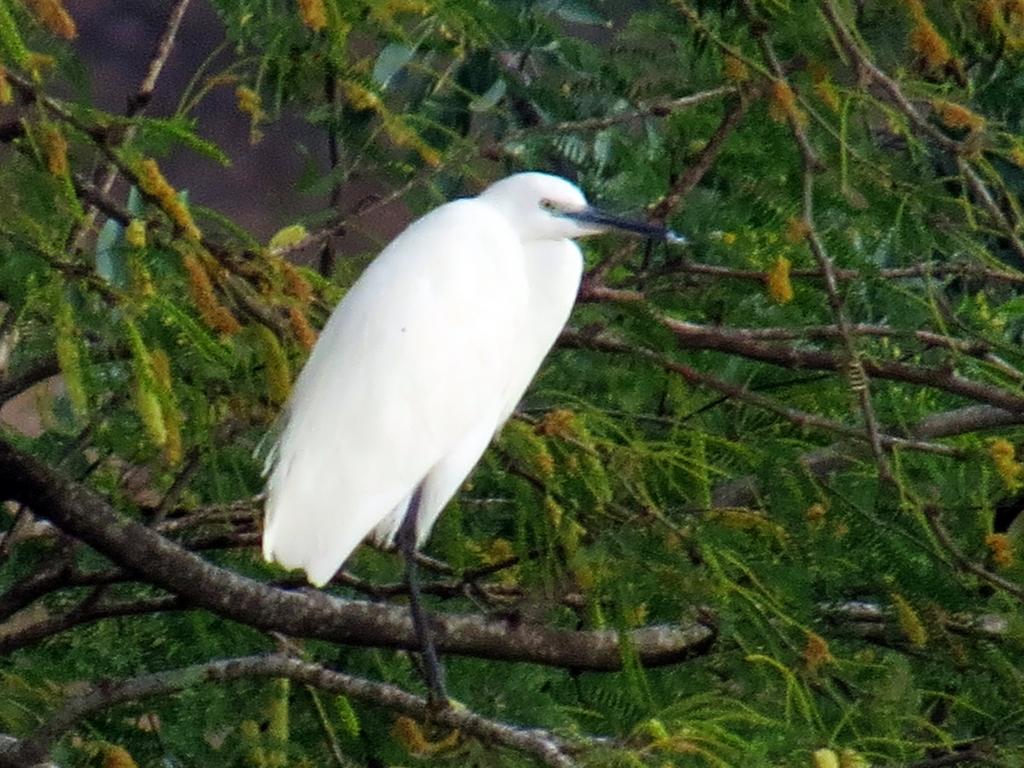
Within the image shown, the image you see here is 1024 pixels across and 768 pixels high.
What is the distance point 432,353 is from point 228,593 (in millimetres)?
394

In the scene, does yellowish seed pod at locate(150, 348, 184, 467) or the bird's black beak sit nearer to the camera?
yellowish seed pod at locate(150, 348, 184, 467)

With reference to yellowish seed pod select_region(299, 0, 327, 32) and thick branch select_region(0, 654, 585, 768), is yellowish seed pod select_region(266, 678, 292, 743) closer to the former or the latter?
thick branch select_region(0, 654, 585, 768)

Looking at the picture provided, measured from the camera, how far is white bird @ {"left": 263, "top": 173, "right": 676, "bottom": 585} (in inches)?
64.7

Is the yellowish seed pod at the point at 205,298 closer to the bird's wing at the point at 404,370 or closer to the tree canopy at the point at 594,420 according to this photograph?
the tree canopy at the point at 594,420

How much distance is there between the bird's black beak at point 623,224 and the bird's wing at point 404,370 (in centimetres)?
10

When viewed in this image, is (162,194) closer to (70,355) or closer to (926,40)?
(70,355)

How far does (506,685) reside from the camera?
165 cm

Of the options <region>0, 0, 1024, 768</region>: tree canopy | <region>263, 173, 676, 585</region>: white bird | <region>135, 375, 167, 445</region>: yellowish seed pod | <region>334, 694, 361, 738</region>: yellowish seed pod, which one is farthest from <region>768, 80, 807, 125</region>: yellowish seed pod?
<region>334, 694, 361, 738</region>: yellowish seed pod

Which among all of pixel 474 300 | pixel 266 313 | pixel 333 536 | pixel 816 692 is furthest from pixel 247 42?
pixel 816 692

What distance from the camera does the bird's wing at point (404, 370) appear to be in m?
1.63

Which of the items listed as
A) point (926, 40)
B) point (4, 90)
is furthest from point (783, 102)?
point (4, 90)

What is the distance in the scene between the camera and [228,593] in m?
1.39

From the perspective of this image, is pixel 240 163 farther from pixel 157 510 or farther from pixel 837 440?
pixel 837 440

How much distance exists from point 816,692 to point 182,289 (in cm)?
53
